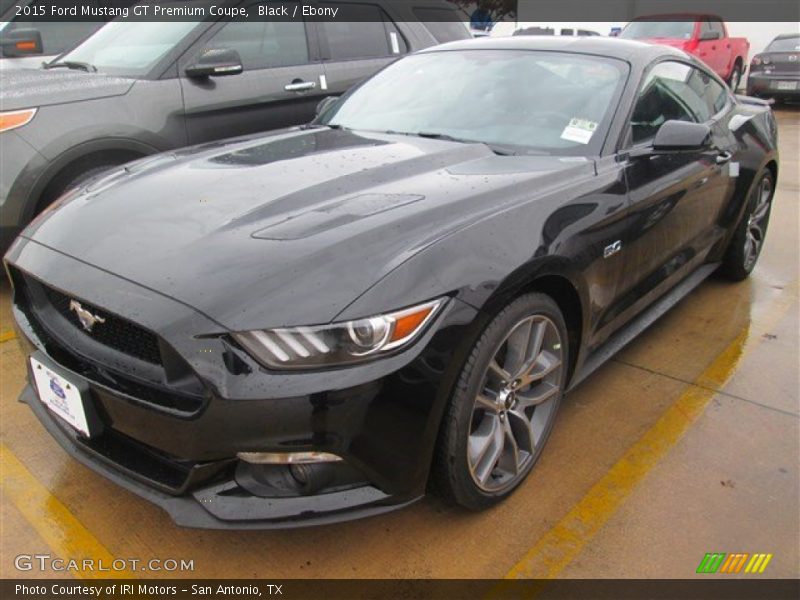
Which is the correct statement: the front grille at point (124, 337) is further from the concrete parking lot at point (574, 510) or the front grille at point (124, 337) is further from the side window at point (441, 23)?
the side window at point (441, 23)

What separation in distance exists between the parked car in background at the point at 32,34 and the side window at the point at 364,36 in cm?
193

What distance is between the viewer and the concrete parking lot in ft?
6.97

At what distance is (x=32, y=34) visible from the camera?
17.2 feet

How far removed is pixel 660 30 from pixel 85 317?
45.1ft

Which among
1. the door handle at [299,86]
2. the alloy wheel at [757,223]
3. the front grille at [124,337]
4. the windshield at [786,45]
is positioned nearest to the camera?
the front grille at [124,337]

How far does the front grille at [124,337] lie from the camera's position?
1830 mm

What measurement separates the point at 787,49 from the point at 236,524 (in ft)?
50.8

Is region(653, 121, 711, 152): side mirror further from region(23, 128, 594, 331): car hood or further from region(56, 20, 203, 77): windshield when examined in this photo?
region(56, 20, 203, 77): windshield

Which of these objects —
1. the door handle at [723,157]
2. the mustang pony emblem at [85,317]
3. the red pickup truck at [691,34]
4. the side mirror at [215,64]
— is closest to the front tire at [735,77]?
the red pickup truck at [691,34]

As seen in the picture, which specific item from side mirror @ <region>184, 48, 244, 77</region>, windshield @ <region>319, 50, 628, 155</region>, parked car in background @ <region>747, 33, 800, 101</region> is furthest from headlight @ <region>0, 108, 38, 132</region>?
parked car in background @ <region>747, 33, 800, 101</region>

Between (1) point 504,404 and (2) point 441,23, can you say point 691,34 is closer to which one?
(2) point 441,23
